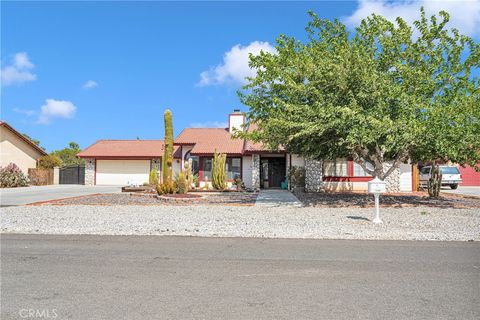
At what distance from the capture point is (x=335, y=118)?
1313cm

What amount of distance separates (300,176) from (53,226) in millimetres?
16682

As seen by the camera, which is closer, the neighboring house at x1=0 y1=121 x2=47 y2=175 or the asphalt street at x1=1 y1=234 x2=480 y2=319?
the asphalt street at x1=1 y1=234 x2=480 y2=319

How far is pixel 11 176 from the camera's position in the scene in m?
29.3

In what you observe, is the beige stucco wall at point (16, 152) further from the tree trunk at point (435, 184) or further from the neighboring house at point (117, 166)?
the tree trunk at point (435, 184)

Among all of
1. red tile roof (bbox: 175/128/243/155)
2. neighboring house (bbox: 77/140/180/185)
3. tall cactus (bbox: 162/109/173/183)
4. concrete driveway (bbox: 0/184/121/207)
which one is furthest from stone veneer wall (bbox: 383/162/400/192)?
neighboring house (bbox: 77/140/180/185)

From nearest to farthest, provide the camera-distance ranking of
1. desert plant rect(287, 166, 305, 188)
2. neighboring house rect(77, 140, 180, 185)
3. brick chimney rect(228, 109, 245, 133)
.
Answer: desert plant rect(287, 166, 305, 188) < brick chimney rect(228, 109, 245, 133) < neighboring house rect(77, 140, 180, 185)

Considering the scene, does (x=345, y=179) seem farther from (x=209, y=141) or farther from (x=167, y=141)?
(x=167, y=141)

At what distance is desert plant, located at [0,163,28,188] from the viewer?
95.0ft

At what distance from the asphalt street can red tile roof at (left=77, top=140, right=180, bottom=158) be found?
83.0ft

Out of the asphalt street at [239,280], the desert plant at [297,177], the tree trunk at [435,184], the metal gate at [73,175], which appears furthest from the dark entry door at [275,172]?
the metal gate at [73,175]

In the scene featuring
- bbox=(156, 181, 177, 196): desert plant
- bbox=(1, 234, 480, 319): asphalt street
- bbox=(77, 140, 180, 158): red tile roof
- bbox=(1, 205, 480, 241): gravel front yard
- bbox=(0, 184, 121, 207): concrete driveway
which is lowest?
bbox=(1, 234, 480, 319): asphalt street

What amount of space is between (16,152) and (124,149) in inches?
342

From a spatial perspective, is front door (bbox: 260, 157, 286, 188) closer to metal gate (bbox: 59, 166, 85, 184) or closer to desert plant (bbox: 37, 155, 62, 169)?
metal gate (bbox: 59, 166, 85, 184)

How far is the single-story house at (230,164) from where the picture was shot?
23.8m
